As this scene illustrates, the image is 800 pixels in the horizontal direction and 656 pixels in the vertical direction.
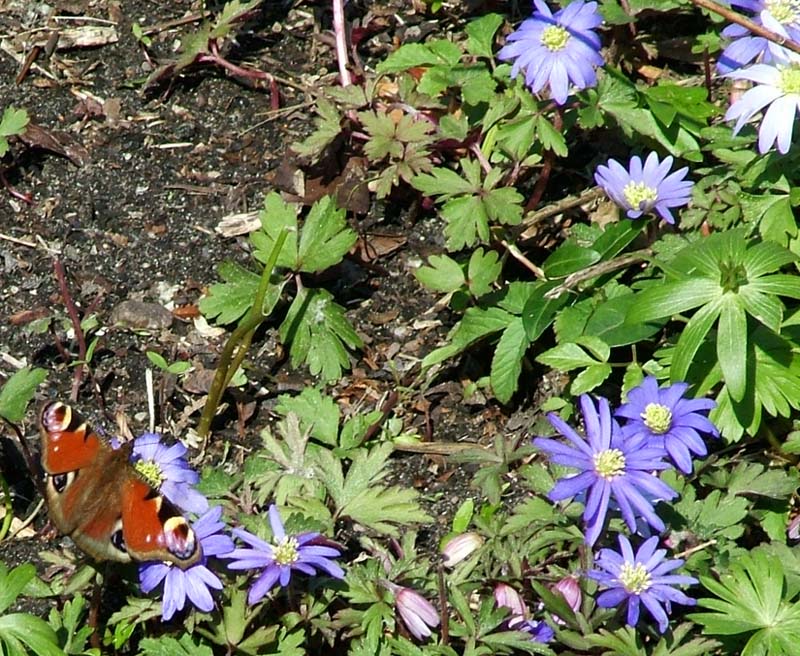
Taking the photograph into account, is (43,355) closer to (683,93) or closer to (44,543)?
(44,543)

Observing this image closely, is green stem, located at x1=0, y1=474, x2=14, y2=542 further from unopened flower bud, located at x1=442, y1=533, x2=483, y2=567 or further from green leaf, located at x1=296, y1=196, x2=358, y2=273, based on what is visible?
unopened flower bud, located at x1=442, y1=533, x2=483, y2=567

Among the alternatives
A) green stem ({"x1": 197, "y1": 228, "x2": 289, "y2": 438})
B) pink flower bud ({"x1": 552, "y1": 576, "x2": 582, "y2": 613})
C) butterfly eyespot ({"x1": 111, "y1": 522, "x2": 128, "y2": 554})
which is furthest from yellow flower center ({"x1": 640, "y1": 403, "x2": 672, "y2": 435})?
butterfly eyespot ({"x1": 111, "y1": 522, "x2": 128, "y2": 554})

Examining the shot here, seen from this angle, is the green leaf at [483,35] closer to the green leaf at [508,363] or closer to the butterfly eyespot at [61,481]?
the green leaf at [508,363]

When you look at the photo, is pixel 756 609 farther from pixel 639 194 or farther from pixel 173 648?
pixel 173 648

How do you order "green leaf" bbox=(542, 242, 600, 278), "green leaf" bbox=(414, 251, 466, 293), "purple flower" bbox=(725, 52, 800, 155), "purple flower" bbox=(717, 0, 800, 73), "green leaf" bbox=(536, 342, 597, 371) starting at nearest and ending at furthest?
"purple flower" bbox=(725, 52, 800, 155)
"purple flower" bbox=(717, 0, 800, 73)
"green leaf" bbox=(536, 342, 597, 371)
"green leaf" bbox=(542, 242, 600, 278)
"green leaf" bbox=(414, 251, 466, 293)

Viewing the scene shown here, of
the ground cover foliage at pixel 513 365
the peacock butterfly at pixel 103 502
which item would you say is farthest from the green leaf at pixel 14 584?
the peacock butterfly at pixel 103 502
